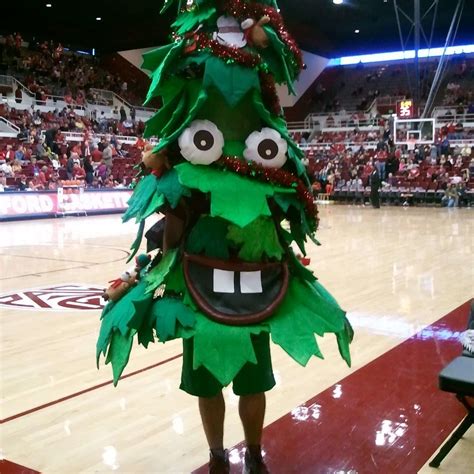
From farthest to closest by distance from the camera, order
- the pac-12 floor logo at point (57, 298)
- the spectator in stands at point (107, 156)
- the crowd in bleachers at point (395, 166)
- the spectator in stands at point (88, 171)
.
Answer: the crowd in bleachers at point (395, 166) < the spectator in stands at point (107, 156) < the spectator in stands at point (88, 171) < the pac-12 floor logo at point (57, 298)

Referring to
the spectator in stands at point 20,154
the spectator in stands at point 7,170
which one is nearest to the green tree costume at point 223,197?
the spectator in stands at point 7,170

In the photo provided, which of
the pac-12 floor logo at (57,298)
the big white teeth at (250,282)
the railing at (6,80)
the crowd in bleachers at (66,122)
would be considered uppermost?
the railing at (6,80)

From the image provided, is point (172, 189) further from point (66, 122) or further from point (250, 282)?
point (66, 122)

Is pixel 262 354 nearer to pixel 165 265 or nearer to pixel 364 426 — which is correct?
pixel 165 265

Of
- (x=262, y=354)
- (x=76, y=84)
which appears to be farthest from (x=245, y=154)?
(x=76, y=84)

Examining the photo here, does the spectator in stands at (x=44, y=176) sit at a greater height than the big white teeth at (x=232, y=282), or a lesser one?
lesser

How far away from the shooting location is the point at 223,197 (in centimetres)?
216

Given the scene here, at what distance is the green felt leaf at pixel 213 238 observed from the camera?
2277 mm

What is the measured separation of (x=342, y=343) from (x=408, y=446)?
0.74 m

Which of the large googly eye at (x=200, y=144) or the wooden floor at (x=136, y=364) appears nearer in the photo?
the large googly eye at (x=200, y=144)

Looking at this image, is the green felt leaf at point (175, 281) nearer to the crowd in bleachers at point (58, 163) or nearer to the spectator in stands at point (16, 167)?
the crowd in bleachers at point (58, 163)

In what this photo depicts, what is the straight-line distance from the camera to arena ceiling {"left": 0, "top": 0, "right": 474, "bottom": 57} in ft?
78.0

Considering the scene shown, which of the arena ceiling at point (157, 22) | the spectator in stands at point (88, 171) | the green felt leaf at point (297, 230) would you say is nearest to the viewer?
the green felt leaf at point (297, 230)

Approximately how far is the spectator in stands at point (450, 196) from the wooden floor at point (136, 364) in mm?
10654
